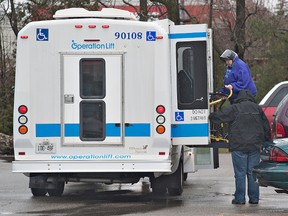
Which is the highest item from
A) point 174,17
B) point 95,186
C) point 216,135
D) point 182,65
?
point 174,17

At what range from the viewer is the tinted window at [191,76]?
12.5 m

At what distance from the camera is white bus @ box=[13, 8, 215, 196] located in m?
12.2

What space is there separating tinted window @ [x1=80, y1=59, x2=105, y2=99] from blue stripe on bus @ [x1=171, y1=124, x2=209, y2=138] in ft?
3.88

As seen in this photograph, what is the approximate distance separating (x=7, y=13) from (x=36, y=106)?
23.4 meters

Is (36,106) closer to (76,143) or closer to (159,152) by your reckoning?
(76,143)

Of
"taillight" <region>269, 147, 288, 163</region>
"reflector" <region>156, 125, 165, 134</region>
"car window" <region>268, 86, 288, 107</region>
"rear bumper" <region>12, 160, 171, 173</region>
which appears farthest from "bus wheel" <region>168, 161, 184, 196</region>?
"car window" <region>268, 86, 288, 107</region>

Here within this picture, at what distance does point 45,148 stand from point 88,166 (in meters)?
0.67

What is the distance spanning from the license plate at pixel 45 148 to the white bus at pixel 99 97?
1 centimetres

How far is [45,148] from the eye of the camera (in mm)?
12250

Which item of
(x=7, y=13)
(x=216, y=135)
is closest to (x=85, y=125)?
(x=216, y=135)

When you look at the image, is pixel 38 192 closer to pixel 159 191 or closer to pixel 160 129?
pixel 159 191

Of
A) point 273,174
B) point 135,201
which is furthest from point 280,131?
point 273,174

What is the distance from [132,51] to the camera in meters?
12.2

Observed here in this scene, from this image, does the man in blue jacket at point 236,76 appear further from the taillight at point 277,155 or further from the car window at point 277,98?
the car window at point 277,98
